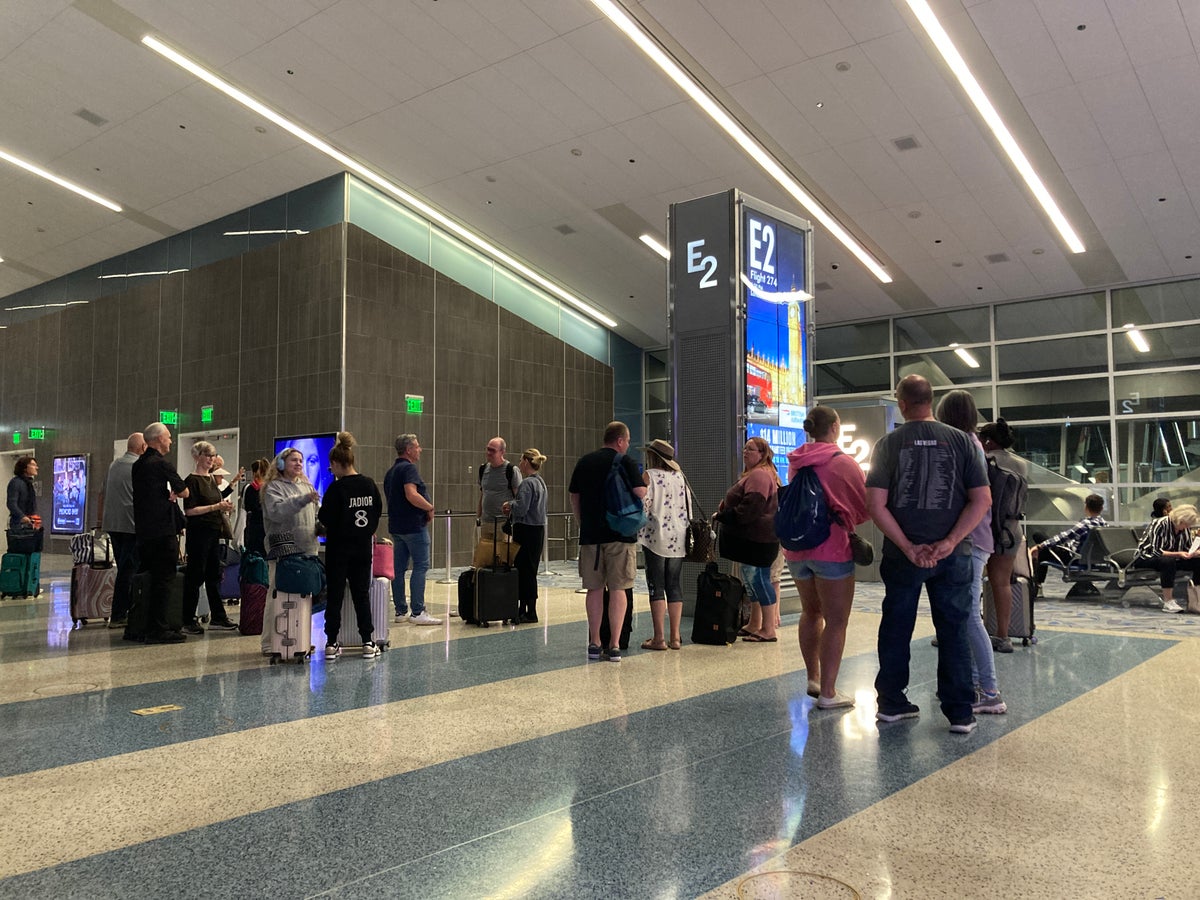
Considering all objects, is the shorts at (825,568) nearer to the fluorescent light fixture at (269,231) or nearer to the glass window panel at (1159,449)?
the fluorescent light fixture at (269,231)

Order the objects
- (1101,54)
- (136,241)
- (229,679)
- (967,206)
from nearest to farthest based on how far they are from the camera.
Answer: (229,679) → (1101,54) → (967,206) → (136,241)

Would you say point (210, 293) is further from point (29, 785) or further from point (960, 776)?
point (960, 776)

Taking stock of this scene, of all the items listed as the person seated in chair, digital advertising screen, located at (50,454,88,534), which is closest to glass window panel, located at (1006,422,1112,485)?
the person seated in chair

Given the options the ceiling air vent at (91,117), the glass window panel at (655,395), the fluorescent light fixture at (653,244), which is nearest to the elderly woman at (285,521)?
the ceiling air vent at (91,117)

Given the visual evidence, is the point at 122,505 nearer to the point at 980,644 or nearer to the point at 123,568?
the point at 123,568

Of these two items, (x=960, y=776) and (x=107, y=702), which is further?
(x=107, y=702)

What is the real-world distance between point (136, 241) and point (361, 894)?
18.2m

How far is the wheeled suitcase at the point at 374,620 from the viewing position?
6.09 meters

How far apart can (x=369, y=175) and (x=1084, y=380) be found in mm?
12987

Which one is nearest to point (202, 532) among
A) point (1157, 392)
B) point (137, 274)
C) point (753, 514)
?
point (753, 514)

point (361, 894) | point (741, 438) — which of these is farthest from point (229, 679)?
point (741, 438)

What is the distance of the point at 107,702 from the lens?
4.47 meters

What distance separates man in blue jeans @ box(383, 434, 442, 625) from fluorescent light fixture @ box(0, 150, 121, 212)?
461 inches

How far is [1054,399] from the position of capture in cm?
1648
